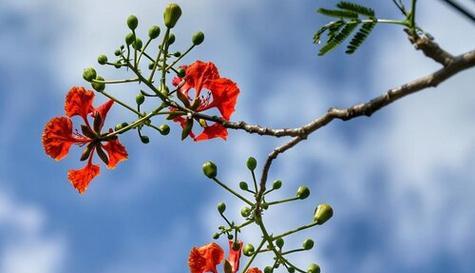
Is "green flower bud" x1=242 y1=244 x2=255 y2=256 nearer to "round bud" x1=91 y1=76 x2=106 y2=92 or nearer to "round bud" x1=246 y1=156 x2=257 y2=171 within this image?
"round bud" x1=246 y1=156 x2=257 y2=171

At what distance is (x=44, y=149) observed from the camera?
3.70 m

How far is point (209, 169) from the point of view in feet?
10.2

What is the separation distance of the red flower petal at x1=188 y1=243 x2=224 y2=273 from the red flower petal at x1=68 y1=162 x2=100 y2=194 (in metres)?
0.71

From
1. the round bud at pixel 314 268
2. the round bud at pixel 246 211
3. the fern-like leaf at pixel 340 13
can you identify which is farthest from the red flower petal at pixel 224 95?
the fern-like leaf at pixel 340 13

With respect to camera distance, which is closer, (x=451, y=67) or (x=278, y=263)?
(x=451, y=67)

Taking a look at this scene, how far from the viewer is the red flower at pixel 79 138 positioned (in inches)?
139

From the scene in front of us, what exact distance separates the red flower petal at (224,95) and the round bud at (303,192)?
0.79 metres

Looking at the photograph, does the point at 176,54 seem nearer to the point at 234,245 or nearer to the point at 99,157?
the point at 99,157

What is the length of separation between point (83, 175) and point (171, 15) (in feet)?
3.60

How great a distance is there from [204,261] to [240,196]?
829mm

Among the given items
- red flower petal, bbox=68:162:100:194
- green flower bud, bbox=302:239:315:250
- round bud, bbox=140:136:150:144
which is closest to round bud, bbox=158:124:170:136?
round bud, bbox=140:136:150:144

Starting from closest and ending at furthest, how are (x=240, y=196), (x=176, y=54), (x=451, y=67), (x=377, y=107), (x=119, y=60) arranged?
(x=451, y=67)
(x=377, y=107)
(x=240, y=196)
(x=119, y=60)
(x=176, y=54)

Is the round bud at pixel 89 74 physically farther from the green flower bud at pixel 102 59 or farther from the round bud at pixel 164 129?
the round bud at pixel 164 129

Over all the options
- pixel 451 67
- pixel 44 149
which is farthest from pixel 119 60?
pixel 451 67
